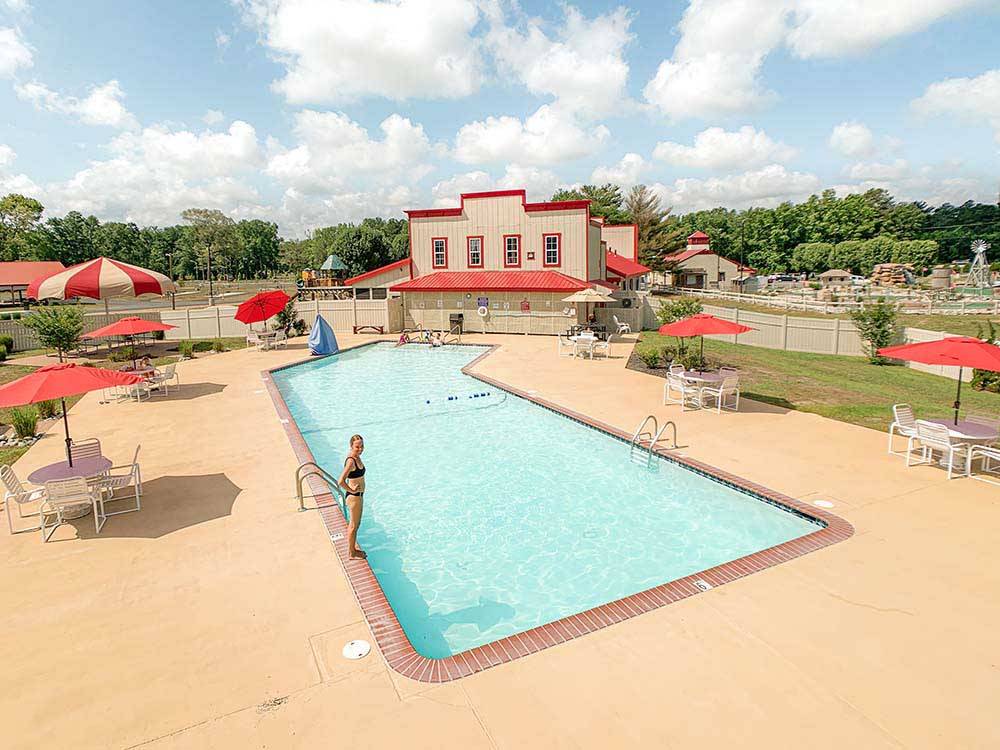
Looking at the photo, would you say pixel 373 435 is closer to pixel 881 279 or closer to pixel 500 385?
pixel 500 385

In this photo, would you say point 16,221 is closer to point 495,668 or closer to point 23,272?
point 23,272

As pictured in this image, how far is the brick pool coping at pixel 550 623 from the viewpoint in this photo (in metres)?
4.84

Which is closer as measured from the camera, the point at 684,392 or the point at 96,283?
the point at 684,392

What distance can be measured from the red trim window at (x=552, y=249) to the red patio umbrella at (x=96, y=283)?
17.9 metres

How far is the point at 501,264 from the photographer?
30.1 m

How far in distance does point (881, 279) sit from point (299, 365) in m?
65.0

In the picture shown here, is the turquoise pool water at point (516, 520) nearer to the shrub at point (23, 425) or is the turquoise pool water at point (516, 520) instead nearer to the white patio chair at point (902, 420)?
the white patio chair at point (902, 420)

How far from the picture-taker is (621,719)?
411cm

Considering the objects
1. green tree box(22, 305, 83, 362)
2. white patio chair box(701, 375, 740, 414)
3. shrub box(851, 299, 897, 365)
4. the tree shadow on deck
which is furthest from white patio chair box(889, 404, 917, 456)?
green tree box(22, 305, 83, 362)

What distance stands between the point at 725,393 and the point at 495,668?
10.5 metres

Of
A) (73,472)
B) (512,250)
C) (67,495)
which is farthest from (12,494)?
(512,250)

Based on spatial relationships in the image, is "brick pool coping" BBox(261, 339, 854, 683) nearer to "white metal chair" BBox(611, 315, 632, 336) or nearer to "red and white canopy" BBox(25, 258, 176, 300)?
"red and white canopy" BBox(25, 258, 176, 300)

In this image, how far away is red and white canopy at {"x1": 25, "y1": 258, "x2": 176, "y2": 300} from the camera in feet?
61.2

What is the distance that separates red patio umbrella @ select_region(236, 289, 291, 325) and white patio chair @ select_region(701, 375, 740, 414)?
18.6 meters
